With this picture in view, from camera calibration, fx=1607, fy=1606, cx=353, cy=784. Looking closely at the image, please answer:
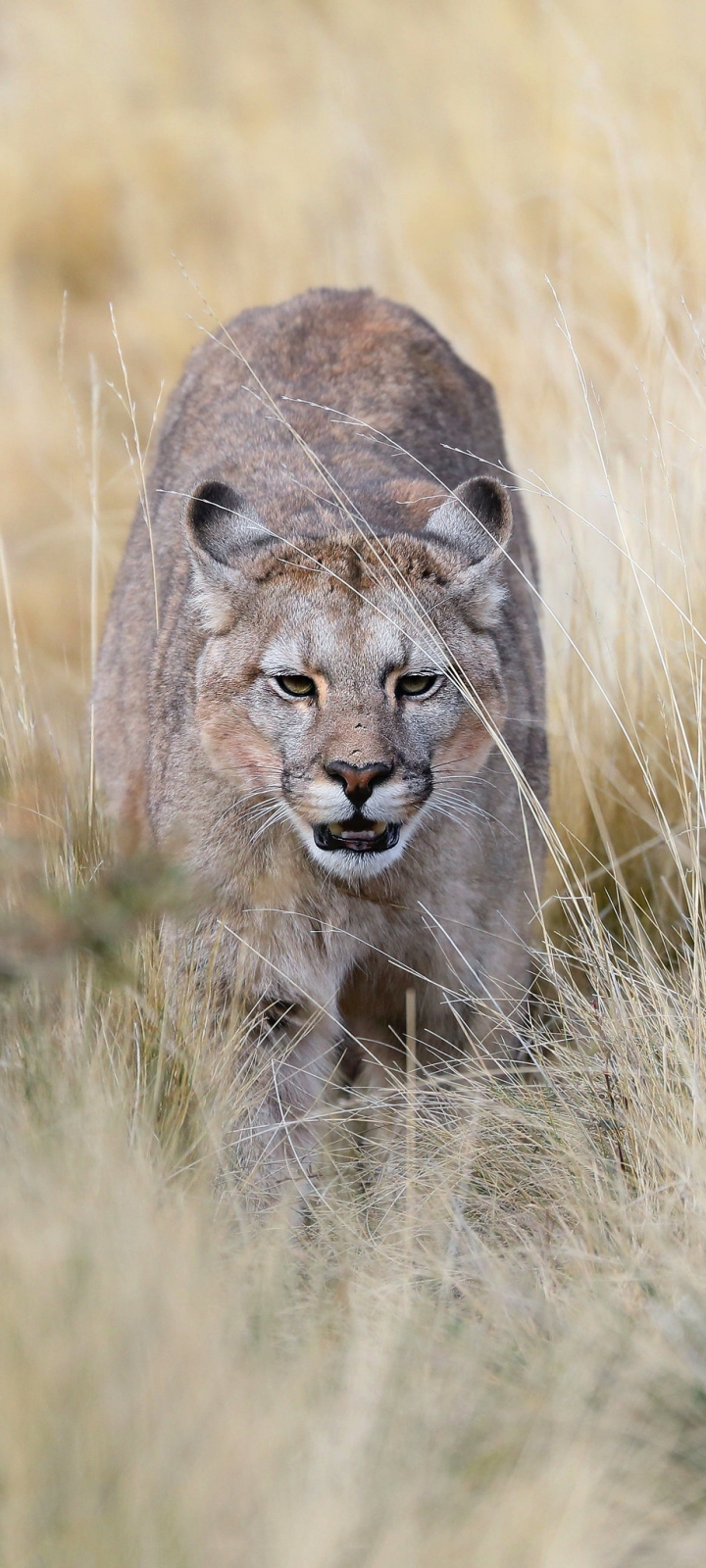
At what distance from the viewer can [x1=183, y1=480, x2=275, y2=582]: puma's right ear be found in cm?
427

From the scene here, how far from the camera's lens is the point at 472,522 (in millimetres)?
4352

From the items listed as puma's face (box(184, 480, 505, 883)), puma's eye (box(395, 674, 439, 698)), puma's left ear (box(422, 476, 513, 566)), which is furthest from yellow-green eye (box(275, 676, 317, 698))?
puma's left ear (box(422, 476, 513, 566))

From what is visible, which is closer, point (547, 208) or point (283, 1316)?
point (283, 1316)

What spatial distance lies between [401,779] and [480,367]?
24.5 feet

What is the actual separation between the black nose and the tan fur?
19 mm

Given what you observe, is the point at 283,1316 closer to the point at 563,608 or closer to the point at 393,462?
the point at 393,462

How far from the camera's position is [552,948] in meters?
4.35

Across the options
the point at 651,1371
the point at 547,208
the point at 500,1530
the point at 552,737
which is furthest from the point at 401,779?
the point at 547,208

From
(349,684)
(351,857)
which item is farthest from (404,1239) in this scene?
(349,684)

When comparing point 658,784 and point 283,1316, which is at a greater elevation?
point 658,784

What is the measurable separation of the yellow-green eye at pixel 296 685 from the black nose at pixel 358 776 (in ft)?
0.96

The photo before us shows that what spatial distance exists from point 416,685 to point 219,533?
0.71 meters

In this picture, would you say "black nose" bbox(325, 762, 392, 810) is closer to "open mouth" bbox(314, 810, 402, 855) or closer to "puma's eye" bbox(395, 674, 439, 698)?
"open mouth" bbox(314, 810, 402, 855)

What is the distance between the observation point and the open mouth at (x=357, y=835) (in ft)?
12.7
